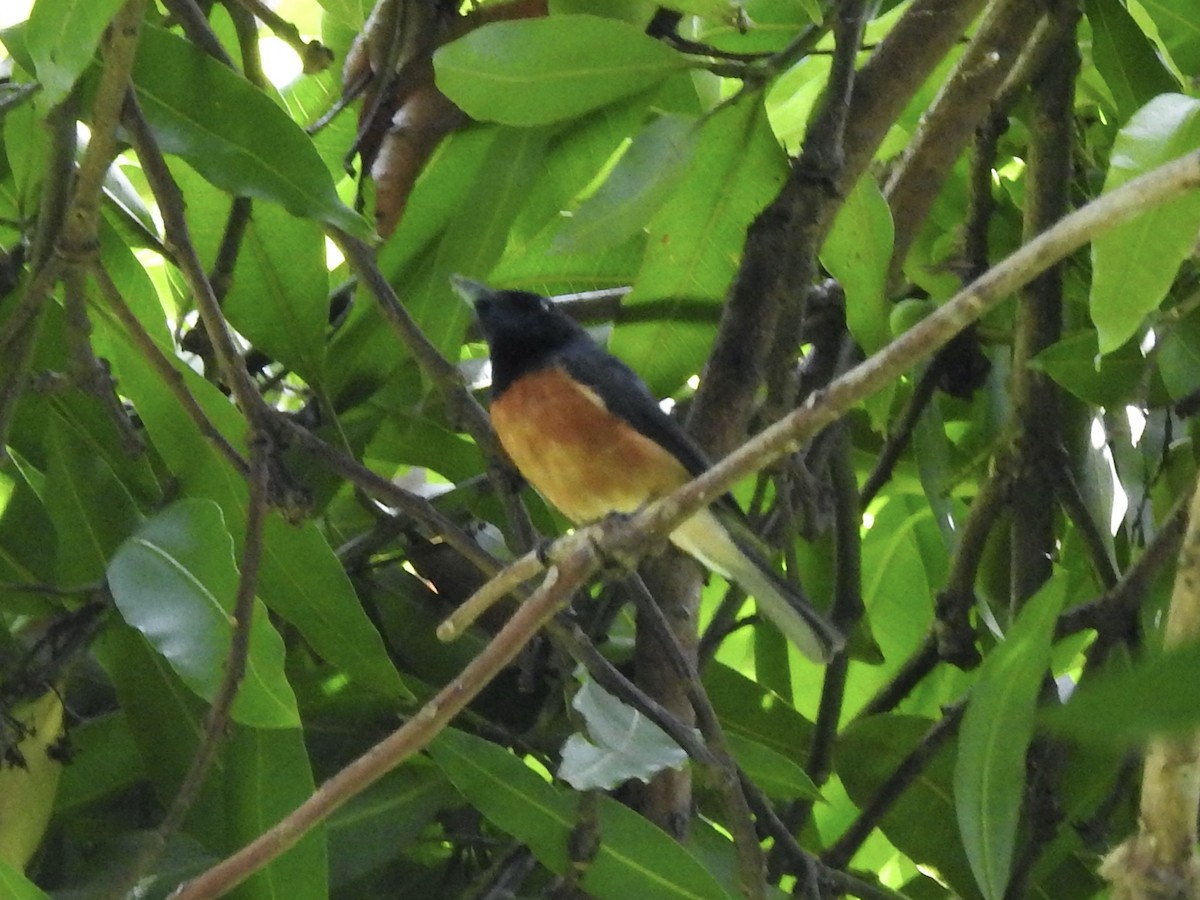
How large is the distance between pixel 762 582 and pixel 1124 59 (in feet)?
2.32

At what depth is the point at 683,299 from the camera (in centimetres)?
149

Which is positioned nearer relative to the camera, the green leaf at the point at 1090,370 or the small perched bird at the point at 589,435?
the green leaf at the point at 1090,370

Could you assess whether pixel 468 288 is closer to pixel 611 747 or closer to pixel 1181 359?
pixel 611 747

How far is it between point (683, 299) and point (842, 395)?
683 millimetres

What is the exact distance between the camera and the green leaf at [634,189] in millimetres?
1190

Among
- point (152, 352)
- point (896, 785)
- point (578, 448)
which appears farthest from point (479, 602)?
point (578, 448)

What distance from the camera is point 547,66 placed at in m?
1.24

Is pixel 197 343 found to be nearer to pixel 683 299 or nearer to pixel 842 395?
pixel 683 299

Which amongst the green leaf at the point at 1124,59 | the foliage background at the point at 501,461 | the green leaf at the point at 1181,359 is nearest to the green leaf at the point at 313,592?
the foliage background at the point at 501,461

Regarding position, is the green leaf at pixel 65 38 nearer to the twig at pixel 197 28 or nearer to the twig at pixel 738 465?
the twig at pixel 197 28

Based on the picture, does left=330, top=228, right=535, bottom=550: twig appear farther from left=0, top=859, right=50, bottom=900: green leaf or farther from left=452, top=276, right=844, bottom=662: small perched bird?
left=0, top=859, right=50, bottom=900: green leaf

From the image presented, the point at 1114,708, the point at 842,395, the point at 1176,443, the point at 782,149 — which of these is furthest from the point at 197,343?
the point at 1114,708

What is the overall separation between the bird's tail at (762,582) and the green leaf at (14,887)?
0.71 m

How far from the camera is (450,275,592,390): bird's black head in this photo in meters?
1.74
